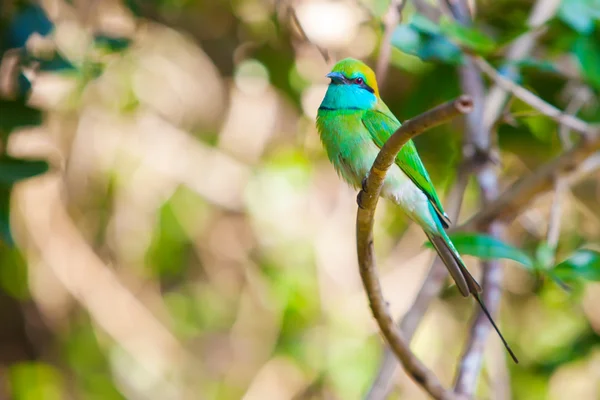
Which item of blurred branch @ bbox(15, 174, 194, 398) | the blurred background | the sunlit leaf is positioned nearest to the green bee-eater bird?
the blurred background

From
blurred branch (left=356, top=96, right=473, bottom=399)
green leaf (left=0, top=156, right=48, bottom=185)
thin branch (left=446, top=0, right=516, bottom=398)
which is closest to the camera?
blurred branch (left=356, top=96, right=473, bottom=399)

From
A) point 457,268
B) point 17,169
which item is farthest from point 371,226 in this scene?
point 17,169

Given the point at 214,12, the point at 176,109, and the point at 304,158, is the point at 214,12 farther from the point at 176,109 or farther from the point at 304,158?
the point at 304,158

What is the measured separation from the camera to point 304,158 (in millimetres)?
3797

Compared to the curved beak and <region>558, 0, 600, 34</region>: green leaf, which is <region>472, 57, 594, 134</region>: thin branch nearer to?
<region>558, 0, 600, 34</region>: green leaf

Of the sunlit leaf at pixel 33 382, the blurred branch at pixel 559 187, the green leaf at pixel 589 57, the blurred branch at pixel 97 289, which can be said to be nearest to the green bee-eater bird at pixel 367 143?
the blurred branch at pixel 559 187

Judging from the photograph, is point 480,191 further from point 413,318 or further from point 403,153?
point 403,153

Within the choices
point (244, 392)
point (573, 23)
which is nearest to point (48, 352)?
point (244, 392)

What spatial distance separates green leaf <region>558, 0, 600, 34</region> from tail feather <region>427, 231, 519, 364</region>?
2.84ft

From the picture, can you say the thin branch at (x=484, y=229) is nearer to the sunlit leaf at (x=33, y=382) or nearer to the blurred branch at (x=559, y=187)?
the blurred branch at (x=559, y=187)

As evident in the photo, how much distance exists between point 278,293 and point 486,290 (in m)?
1.63

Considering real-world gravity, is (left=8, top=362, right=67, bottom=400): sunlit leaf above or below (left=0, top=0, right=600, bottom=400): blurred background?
below

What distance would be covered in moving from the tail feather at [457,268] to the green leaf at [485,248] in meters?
0.03

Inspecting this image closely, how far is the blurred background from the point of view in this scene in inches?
145
